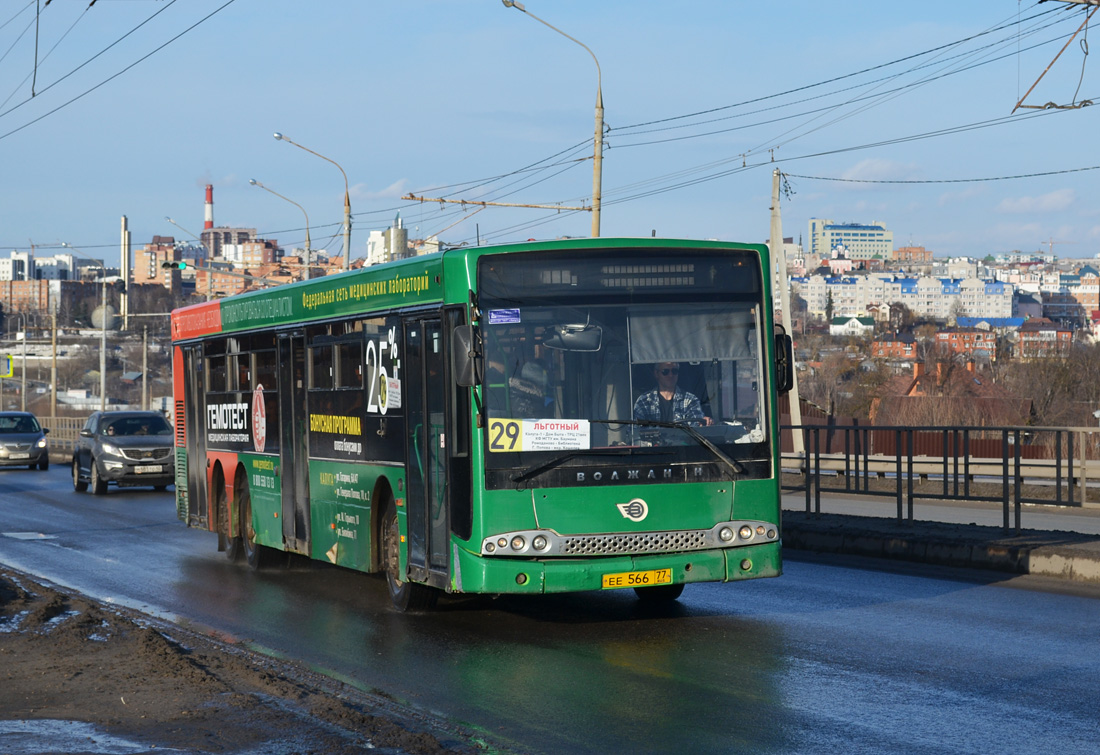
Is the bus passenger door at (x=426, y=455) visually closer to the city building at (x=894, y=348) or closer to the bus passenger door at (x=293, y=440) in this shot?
the bus passenger door at (x=293, y=440)

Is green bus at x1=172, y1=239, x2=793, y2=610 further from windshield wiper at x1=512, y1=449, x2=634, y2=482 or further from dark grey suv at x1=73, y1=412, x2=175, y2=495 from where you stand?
dark grey suv at x1=73, y1=412, x2=175, y2=495

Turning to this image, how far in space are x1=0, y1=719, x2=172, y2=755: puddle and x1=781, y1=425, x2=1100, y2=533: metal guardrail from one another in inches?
406

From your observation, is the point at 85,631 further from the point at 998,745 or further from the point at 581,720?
the point at 998,745

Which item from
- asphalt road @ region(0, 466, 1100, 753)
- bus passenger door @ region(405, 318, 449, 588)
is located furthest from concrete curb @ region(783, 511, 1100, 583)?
bus passenger door @ region(405, 318, 449, 588)

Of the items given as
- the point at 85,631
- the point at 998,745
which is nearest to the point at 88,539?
the point at 85,631

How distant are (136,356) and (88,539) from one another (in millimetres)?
122687

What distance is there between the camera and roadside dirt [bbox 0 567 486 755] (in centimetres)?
652

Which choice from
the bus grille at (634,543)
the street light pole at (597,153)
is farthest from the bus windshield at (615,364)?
the street light pole at (597,153)

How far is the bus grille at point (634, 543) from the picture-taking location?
942cm

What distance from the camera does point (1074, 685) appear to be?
780cm

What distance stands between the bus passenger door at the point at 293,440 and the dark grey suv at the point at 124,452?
51.6 ft

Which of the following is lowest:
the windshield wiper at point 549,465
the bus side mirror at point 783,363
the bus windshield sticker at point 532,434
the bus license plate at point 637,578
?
the bus license plate at point 637,578

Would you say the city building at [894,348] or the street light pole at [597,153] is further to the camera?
the city building at [894,348]

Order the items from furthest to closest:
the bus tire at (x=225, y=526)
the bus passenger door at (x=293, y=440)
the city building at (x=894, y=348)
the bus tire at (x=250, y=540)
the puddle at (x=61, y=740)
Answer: the city building at (x=894, y=348), the bus tire at (x=225, y=526), the bus tire at (x=250, y=540), the bus passenger door at (x=293, y=440), the puddle at (x=61, y=740)
